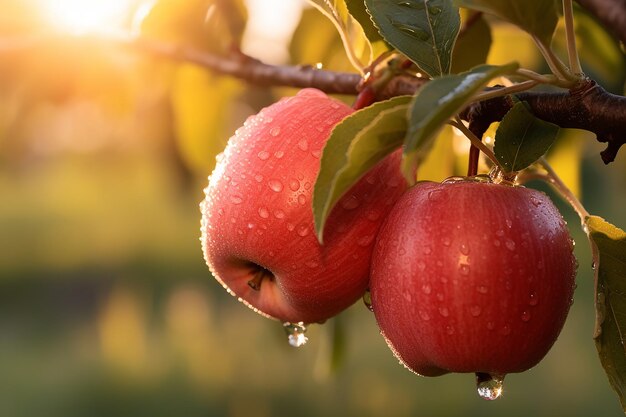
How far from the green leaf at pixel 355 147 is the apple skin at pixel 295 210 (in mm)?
124

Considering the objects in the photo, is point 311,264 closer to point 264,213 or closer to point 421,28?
point 264,213

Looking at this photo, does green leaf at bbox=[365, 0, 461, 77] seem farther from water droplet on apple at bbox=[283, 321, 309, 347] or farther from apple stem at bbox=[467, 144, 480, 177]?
water droplet on apple at bbox=[283, 321, 309, 347]

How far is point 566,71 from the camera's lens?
61 cm

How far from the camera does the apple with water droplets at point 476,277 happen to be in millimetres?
627

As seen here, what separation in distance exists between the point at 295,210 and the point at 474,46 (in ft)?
1.59

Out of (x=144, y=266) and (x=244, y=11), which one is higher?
(x=244, y=11)

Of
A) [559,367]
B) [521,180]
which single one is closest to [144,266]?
[559,367]

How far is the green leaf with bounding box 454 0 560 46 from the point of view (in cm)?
57

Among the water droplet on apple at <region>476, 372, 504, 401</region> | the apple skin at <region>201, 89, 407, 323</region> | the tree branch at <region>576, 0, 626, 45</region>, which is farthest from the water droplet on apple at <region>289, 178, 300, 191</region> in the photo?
the tree branch at <region>576, 0, 626, 45</region>

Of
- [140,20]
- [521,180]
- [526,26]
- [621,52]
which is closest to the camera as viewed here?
[526,26]

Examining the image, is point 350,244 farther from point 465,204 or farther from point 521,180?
point 521,180

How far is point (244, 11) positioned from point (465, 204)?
88 centimetres

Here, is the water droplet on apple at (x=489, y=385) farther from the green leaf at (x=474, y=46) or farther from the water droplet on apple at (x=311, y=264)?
the green leaf at (x=474, y=46)

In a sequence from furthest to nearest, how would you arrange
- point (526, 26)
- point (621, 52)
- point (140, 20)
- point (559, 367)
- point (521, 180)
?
point (559, 367), point (140, 20), point (621, 52), point (521, 180), point (526, 26)
